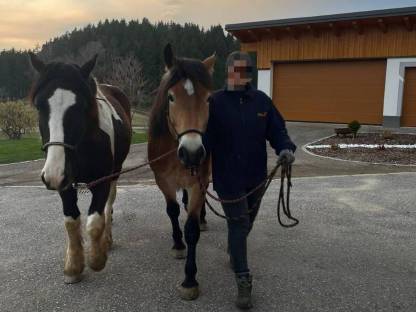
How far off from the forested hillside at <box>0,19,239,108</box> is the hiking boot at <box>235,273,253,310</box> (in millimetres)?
Answer: 44130

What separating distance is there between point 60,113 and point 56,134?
164 millimetres

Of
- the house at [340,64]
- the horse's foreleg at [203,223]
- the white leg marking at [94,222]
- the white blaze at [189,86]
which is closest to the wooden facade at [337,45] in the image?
the house at [340,64]

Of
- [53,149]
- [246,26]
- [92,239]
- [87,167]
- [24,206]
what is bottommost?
[24,206]

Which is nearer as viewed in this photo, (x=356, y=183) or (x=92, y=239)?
(x=92, y=239)

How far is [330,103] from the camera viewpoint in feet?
60.4

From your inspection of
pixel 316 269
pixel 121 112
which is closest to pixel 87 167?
pixel 121 112

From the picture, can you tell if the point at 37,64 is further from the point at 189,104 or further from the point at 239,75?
the point at 239,75

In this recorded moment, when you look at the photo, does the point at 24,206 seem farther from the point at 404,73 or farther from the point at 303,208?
the point at 404,73

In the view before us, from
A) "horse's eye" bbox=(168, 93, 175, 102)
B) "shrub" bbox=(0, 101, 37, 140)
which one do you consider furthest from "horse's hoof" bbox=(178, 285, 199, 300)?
"shrub" bbox=(0, 101, 37, 140)

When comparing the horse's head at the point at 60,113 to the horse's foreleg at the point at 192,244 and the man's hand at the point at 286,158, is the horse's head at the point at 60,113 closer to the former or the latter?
the horse's foreleg at the point at 192,244

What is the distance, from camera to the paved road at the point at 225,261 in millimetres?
3146

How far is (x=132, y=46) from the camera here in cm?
5838

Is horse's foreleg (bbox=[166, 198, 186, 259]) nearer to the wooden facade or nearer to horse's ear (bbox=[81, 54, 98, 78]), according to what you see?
horse's ear (bbox=[81, 54, 98, 78])

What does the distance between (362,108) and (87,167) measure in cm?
1680
